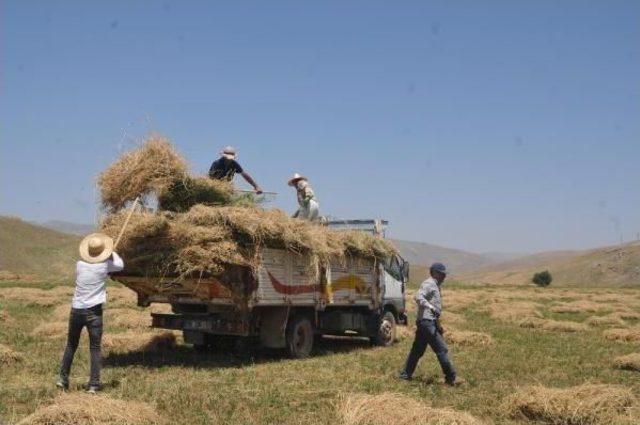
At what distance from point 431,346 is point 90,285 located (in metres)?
5.14

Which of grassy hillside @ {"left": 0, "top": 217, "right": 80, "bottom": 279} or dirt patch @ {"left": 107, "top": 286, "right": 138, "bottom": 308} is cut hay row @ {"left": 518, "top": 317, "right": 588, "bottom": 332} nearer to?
dirt patch @ {"left": 107, "top": 286, "right": 138, "bottom": 308}

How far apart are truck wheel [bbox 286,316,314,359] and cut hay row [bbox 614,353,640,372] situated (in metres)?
5.90

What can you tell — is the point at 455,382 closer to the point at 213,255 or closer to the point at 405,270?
the point at 213,255

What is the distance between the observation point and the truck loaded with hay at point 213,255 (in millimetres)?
11211

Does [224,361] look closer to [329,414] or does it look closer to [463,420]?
[329,414]

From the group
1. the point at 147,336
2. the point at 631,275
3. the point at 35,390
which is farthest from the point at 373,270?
the point at 631,275

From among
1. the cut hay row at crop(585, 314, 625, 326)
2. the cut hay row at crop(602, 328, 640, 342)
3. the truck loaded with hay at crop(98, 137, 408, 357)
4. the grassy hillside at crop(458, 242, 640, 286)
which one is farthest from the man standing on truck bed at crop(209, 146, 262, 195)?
the grassy hillside at crop(458, 242, 640, 286)

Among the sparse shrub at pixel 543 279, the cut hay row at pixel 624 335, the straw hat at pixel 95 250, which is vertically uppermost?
the sparse shrub at pixel 543 279

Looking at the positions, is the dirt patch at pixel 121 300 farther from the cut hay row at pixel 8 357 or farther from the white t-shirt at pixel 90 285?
the white t-shirt at pixel 90 285

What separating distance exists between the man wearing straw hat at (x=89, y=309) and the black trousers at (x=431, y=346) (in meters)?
4.79

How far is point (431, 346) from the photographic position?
1067 cm

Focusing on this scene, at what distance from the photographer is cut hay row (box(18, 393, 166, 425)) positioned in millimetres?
6715

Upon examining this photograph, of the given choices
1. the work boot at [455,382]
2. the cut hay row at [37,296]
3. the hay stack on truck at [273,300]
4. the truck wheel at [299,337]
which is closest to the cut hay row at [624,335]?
the hay stack on truck at [273,300]

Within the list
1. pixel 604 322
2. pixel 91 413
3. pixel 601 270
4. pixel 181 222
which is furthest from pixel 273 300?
pixel 601 270
